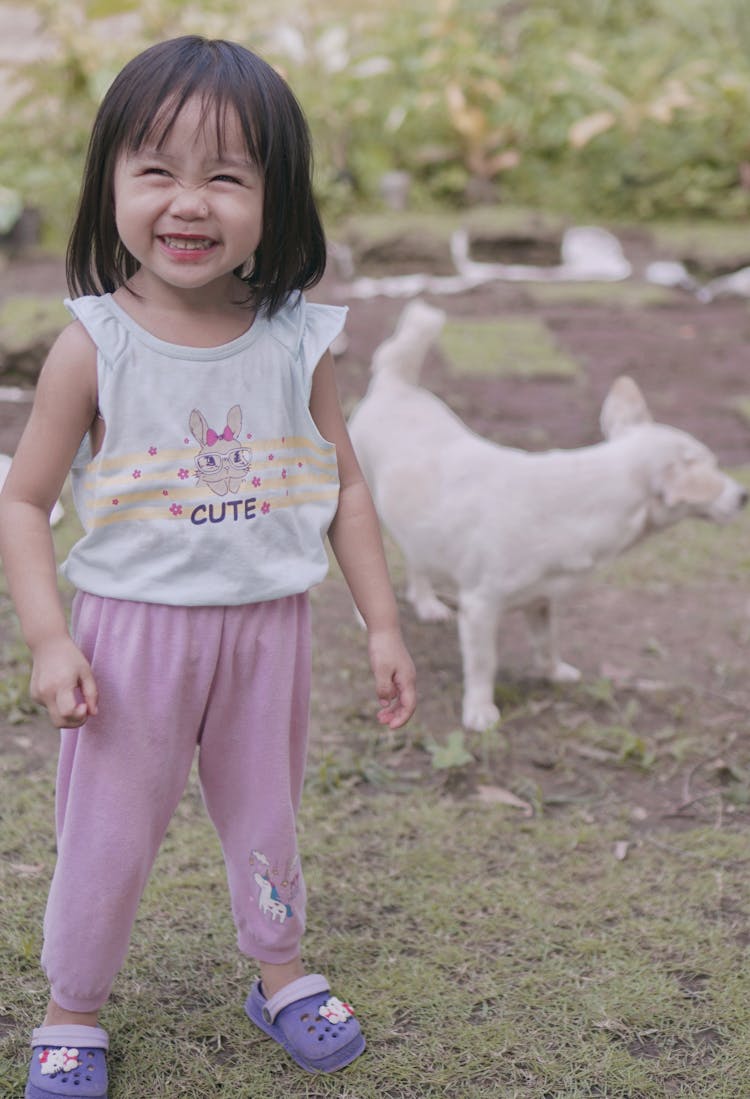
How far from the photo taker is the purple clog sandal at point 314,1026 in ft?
6.72

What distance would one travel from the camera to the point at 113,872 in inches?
73.5

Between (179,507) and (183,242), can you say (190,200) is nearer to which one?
(183,242)

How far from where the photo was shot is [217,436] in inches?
71.6

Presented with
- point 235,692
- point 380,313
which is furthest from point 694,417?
point 235,692

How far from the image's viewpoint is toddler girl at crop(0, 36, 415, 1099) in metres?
1.73

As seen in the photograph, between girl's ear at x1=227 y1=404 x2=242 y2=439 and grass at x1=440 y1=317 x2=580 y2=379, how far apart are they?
5.06 meters

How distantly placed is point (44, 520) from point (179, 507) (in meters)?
0.20

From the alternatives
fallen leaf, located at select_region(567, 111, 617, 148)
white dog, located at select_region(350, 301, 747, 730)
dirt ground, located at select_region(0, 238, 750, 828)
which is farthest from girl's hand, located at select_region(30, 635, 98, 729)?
fallen leaf, located at select_region(567, 111, 617, 148)

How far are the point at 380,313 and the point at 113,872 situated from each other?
21.1 feet

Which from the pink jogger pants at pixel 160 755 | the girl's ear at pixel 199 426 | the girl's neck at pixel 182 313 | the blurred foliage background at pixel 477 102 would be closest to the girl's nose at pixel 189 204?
the girl's neck at pixel 182 313

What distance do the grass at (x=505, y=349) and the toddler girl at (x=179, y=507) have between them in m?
4.98

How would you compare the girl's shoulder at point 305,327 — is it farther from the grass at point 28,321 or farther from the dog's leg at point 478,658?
the grass at point 28,321

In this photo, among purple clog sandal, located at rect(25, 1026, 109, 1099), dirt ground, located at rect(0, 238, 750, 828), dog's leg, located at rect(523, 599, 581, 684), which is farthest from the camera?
dog's leg, located at rect(523, 599, 581, 684)

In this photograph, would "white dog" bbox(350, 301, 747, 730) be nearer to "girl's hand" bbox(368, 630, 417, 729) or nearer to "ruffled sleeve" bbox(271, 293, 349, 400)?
"girl's hand" bbox(368, 630, 417, 729)
